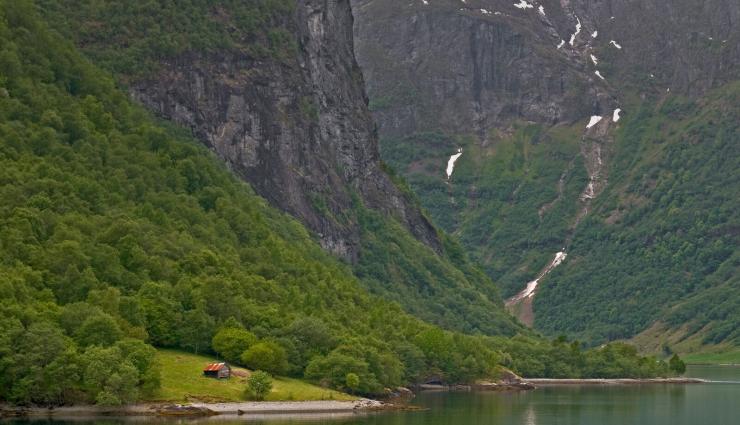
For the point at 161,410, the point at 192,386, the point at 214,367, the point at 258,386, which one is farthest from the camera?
the point at 214,367

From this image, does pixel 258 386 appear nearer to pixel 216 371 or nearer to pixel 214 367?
pixel 216 371

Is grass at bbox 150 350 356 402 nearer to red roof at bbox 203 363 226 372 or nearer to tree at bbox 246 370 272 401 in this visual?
red roof at bbox 203 363 226 372

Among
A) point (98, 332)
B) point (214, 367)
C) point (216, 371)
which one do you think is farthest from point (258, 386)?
point (98, 332)

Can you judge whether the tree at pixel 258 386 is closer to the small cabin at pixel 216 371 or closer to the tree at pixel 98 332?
the small cabin at pixel 216 371

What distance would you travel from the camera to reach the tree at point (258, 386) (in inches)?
7638

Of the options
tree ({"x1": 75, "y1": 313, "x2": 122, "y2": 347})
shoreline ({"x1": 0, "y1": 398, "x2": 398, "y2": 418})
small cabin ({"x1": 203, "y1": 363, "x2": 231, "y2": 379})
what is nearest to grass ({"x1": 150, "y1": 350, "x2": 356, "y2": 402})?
small cabin ({"x1": 203, "y1": 363, "x2": 231, "y2": 379})

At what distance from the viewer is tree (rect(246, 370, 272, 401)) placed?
19400 centimetres

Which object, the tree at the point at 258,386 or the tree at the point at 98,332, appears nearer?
the tree at the point at 98,332

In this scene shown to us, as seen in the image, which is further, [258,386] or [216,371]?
[216,371]

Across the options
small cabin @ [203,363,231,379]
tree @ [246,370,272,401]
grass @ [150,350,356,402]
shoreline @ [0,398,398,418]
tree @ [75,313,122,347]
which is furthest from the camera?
small cabin @ [203,363,231,379]

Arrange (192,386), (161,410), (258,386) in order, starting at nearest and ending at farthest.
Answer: (161,410) → (192,386) → (258,386)

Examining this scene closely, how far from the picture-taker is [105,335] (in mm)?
185125

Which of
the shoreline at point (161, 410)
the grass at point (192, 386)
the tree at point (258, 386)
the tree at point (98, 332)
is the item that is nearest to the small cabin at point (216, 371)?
the grass at point (192, 386)

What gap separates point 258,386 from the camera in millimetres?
194250
